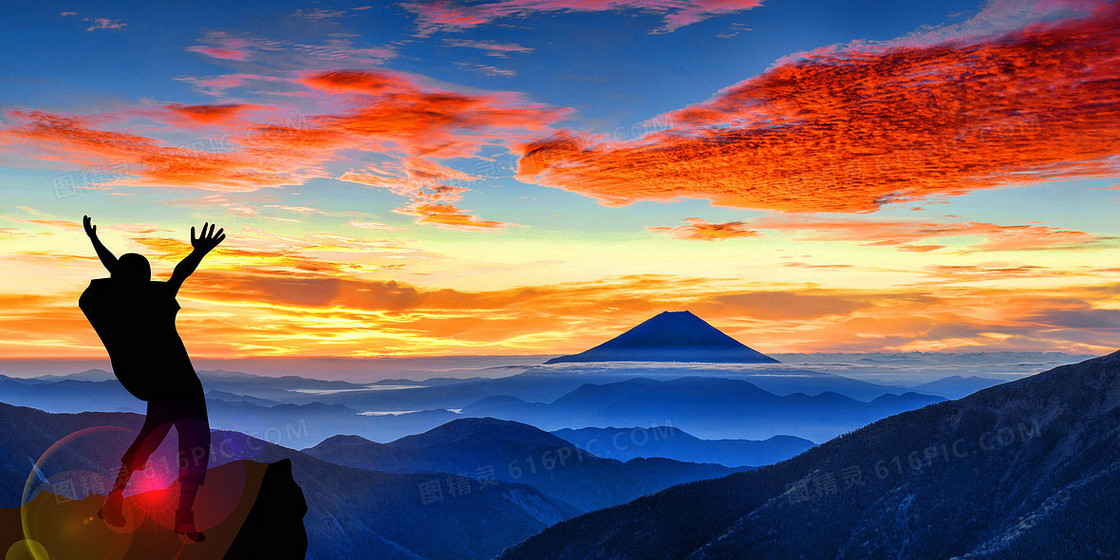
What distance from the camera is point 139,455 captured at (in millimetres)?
13641

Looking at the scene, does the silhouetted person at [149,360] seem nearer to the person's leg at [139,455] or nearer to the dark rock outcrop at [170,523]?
the person's leg at [139,455]

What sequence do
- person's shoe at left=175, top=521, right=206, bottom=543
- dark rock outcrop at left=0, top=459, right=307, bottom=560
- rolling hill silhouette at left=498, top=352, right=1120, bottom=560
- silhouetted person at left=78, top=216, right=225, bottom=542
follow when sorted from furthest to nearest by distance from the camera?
1. rolling hill silhouette at left=498, top=352, right=1120, bottom=560
2. dark rock outcrop at left=0, top=459, right=307, bottom=560
3. person's shoe at left=175, top=521, right=206, bottom=543
4. silhouetted person at left=78, top=216, right=225, bottom=542

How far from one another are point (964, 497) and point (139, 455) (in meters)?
184

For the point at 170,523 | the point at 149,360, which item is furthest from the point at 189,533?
the point at 149,360

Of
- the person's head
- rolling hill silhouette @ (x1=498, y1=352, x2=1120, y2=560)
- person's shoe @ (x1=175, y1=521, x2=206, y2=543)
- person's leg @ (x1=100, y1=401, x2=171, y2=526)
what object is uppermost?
the person's head

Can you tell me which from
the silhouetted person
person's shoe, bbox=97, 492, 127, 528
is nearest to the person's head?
the silhouetted person

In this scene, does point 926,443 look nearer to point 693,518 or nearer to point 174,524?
point 693,518

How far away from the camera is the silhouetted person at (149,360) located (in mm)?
13438

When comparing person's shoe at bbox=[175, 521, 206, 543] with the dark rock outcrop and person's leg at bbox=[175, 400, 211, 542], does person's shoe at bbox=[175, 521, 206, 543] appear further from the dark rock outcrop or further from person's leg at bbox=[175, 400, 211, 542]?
the dark rock outcrop

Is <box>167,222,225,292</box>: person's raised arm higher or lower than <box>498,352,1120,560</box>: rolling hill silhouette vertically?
higher

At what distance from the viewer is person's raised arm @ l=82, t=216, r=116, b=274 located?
13.7m

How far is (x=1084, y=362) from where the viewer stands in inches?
7544

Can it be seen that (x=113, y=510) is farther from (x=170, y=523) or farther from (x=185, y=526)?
(x=185, y=526)

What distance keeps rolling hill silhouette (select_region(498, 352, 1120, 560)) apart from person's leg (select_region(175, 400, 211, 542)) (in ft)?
486
